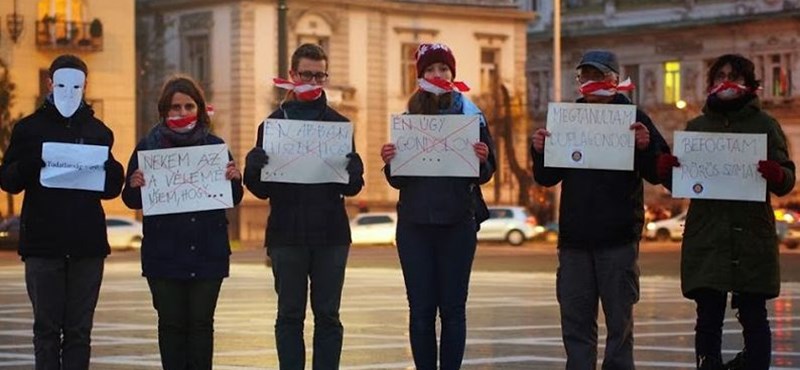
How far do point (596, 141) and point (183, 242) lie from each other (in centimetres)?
267

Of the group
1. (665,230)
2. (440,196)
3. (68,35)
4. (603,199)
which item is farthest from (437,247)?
(665,230)

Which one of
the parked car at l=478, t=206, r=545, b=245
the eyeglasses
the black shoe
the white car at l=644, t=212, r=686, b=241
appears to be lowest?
the white car at l=644, t=212, r=686, b=241

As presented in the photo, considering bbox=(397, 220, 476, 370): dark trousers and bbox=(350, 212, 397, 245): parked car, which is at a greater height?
bbox=(397, 220, 476, 370): dark trousers

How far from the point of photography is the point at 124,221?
199ft

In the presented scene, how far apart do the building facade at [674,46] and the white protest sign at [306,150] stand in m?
70.5

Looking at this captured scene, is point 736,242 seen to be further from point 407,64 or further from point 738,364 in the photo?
point 407,64

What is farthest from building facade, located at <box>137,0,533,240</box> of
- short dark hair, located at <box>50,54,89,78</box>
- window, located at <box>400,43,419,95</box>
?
short dark hair, located at <box>50,54,89,78</box>

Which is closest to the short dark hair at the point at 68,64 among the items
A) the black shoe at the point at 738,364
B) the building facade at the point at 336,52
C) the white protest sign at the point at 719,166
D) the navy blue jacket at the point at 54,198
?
the navy blue jacket at the point at 54,198

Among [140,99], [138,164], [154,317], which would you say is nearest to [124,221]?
[140,99]

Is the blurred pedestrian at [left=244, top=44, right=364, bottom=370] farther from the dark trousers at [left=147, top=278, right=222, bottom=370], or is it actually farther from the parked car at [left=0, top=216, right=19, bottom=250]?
the parked car at [left=0, top=216, right=19, bottom=250]

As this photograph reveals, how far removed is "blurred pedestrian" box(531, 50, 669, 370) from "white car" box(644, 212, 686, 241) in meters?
59.6

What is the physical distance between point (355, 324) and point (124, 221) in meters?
40.0

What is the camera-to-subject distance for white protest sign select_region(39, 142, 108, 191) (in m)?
12.4

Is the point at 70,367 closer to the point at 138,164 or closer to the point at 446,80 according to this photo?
the point at 138,164
